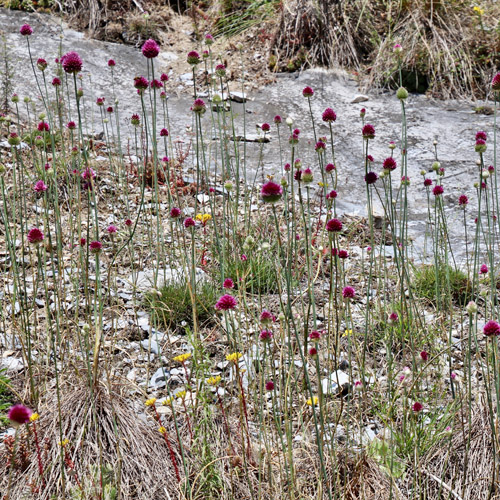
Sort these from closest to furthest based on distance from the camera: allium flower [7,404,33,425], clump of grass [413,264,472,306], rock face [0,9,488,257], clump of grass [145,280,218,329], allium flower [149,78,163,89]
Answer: allium flower [7,404,33,425], allium flower [149,78,163,89], clump of grass [145,280,218,329], clump of grass [413,264,472,306], rock face [0,9,488,257]

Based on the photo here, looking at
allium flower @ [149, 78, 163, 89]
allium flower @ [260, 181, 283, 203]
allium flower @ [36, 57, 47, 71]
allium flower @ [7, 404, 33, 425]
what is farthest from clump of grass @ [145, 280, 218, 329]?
allium flower @ [7, 404, 33, 425]

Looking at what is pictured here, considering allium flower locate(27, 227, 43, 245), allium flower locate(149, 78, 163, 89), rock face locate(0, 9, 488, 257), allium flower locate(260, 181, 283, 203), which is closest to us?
allium flower locate(260, 181, 283, 203)

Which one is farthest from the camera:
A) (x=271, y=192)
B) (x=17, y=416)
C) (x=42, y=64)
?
(x=42, y=64)

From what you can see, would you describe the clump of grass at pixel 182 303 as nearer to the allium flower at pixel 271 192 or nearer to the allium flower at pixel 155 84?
the allium flower at pixel 155 84

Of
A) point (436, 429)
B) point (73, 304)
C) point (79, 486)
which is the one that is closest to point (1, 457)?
point (79, 486)

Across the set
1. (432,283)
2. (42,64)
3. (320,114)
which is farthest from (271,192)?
(320,114)

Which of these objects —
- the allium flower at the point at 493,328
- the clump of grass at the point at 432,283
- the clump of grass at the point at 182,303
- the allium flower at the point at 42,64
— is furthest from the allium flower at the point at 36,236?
the clump of grass at the point at 432,283

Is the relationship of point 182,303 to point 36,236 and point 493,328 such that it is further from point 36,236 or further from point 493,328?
point 493,328

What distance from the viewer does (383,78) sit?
20.2 feet

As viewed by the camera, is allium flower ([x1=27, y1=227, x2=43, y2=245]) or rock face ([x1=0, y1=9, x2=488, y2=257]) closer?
allium flower ([x1=27, y1=227, x2=43, y2=245])

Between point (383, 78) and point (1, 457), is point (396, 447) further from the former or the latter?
point (383, 78)

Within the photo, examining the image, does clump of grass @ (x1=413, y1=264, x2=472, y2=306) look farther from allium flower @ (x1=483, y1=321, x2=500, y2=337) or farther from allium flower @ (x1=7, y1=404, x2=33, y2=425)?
allium flower @ (x1=7, y1=404, x2=33, y2=425)

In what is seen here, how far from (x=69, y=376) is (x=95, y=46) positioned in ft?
18.3

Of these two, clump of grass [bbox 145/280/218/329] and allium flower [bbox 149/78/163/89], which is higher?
allium flower [bbox 149/78/163/89]
